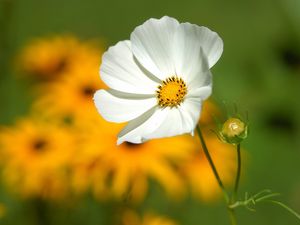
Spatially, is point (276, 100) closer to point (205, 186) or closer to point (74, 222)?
point (205, 186)

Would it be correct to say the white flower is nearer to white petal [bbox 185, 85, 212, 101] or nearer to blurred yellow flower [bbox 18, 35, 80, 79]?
white petal [bbox 185, 85, 212, 101]

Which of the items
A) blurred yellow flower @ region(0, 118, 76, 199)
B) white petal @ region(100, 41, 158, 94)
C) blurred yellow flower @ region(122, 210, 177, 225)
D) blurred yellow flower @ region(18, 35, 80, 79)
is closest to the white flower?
white petal @ region(100, 41, 158, 94)

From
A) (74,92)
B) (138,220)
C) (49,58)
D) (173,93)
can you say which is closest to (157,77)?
(173,93)

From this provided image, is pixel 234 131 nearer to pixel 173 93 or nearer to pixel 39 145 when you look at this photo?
pixel 173 93

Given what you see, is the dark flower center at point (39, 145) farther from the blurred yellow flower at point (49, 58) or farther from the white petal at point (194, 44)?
the white petal at point (194, 44)

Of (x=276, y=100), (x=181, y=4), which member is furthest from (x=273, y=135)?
(x=181, y=4)

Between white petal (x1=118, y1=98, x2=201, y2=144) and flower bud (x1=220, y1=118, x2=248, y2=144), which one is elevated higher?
white petal (x1=118, y1=98, x2=201, y2=144)

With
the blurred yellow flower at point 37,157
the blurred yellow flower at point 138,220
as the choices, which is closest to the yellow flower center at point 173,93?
the blurred yellow flower at point 138,220
